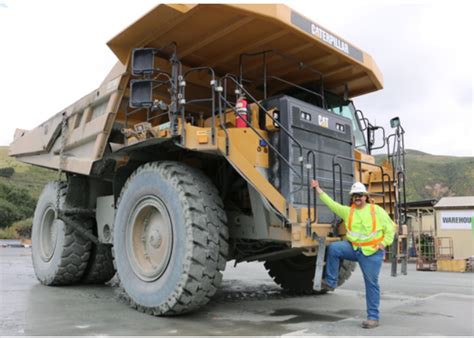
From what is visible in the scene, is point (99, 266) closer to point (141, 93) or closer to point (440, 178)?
point (141, 93)

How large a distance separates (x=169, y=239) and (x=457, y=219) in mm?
13315

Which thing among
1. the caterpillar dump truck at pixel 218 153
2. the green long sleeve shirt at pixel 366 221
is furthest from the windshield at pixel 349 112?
the green long sleeve shirt at pixel 366 221

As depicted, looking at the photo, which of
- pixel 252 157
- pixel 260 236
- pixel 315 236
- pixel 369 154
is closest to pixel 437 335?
pixel 315 236

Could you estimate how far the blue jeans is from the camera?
4.61m

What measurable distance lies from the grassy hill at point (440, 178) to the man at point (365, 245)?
5015 cm

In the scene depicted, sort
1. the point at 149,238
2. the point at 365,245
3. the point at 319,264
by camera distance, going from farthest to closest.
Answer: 1. the point at 149,238
2. the point at 365,245
3. the point at 319,264

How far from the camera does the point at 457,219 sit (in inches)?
617

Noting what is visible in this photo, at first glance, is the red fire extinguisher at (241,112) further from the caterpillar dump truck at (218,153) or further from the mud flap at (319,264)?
the mud flap at (319,264)

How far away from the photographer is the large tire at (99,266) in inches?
294

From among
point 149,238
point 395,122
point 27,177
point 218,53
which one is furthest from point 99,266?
point 27,177

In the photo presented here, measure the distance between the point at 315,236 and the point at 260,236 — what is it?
0.60m

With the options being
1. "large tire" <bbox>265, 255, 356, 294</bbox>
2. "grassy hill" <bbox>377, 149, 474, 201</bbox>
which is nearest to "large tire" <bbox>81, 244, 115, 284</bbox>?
"large tire" <bbox>265, 255, 356, 294</bbox>

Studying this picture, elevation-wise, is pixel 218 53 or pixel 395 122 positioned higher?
pixel 218 53

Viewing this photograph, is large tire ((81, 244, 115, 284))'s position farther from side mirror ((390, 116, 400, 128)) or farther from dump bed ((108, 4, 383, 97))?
side mirror ((390, 116, 400, 128))
